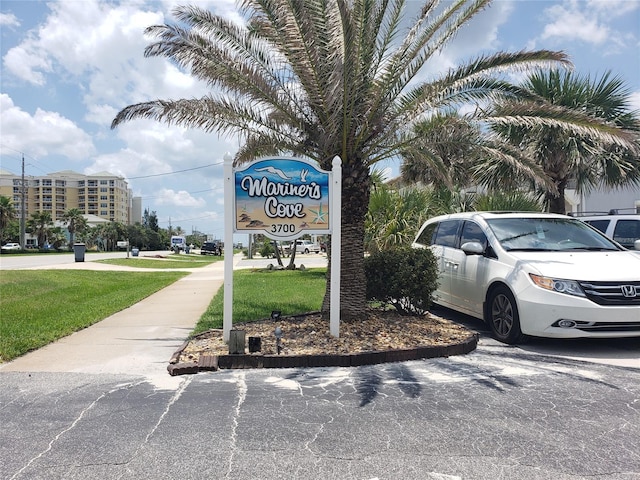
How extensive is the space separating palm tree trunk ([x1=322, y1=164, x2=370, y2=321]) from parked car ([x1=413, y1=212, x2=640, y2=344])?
1.59 meters

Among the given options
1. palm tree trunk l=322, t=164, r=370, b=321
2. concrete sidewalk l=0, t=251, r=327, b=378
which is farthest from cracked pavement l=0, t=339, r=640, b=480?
palm tree trunk l=322, t=164, r=370, b=321

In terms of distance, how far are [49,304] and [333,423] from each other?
9.52 m

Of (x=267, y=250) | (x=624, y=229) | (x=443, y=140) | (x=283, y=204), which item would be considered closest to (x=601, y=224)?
(x=624, y=229)

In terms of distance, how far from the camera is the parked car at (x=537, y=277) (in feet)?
19.8

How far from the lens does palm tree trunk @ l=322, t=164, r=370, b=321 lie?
7.57 meters

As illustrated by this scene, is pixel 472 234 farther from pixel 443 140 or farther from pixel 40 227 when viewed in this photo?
A: pixel 40 227

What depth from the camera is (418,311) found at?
8203 mm

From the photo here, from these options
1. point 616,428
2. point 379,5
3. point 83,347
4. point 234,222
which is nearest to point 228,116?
point 234,222

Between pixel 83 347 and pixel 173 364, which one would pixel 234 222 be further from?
pixel 83 347

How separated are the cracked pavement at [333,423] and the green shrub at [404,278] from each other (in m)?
2.27

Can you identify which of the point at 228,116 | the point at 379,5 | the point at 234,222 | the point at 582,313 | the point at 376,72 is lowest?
the point at 582,313

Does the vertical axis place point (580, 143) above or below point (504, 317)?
above

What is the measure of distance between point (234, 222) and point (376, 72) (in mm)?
3215

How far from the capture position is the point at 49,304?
1131 cm
